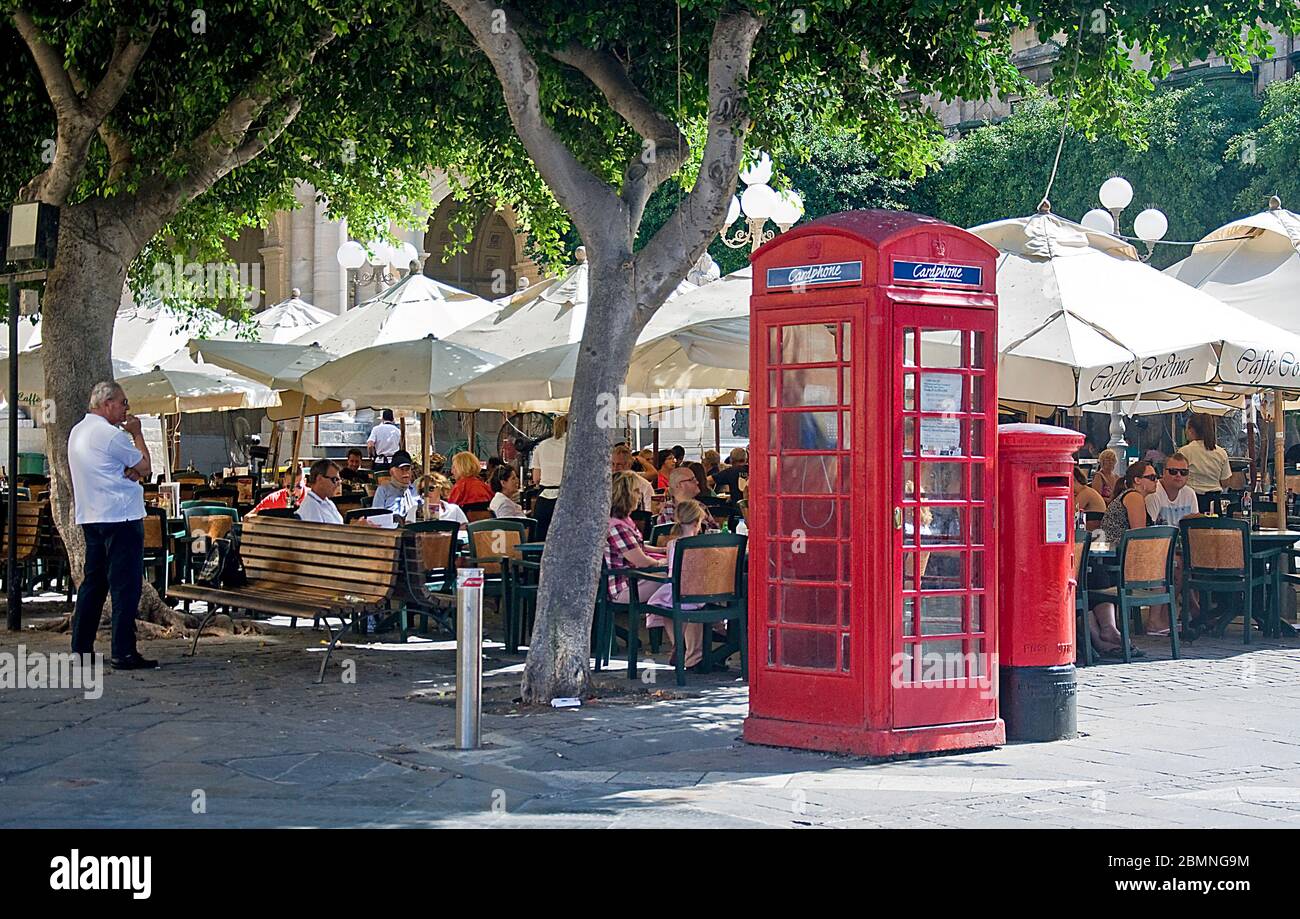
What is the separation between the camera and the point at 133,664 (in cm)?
1108

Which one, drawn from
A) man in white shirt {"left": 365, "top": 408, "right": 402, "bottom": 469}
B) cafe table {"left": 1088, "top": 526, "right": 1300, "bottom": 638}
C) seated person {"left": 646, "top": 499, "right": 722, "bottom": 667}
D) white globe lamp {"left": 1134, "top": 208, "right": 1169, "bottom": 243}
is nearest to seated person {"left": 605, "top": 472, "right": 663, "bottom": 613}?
seated person {"left": 646, "top": 499, "right": 722, "bottom": 667}

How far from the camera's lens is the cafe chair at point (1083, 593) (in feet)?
37.1

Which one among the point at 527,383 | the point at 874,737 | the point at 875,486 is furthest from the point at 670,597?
the point at 527,383

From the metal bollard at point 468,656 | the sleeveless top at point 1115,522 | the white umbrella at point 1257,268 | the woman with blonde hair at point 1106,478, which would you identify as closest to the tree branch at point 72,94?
the metal bollard at point 468,656

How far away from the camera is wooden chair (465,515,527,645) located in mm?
12430

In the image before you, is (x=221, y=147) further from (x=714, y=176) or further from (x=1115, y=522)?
(x=1115, y=522)

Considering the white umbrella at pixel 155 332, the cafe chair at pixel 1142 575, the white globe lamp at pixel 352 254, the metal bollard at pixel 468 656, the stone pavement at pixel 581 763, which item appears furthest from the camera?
the white globe lamp at pixel 352 254

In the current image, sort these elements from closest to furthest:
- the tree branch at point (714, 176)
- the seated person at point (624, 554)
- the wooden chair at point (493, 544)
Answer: the tree branch at point (714, 176) < the seated person at point (624, 554) < the wooden chair at point (493, 544)

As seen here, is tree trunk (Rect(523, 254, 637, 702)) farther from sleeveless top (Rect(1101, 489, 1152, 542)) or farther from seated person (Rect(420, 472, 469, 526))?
sleeveless top (Rect(1101, 489, 1152, 542))

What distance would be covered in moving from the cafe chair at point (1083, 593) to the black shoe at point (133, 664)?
6167 millimetres

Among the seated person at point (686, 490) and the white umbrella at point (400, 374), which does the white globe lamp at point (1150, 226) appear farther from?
the seated person at point (686, 490)

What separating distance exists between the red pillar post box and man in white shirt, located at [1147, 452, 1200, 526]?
5234mm

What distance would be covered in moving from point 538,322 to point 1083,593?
701 cm
